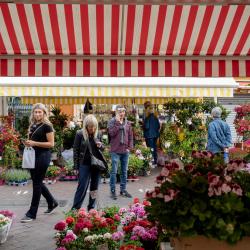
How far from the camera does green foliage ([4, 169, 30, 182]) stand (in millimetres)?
9492

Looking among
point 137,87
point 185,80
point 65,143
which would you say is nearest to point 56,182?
point 65,143

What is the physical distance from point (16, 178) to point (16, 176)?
43mm

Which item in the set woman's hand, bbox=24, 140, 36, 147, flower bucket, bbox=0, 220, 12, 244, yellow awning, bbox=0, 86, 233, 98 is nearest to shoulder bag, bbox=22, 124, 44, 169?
woman's hand, bbox=24, 140, 36, 147

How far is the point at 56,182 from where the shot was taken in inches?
391

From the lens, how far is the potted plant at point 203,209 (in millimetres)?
2635

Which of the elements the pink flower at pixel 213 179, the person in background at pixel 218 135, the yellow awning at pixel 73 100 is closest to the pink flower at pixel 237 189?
the pink flower at pixel 213 179

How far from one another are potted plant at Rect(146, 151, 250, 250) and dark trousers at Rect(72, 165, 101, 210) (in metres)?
3.38

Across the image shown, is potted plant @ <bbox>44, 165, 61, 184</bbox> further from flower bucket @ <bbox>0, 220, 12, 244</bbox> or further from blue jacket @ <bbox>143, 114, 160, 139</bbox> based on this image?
flower bucket @ <bbox>0, 220, 12, 244</bbox>

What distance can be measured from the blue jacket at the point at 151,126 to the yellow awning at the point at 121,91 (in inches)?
24.0

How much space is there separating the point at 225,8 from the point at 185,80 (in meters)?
8.68

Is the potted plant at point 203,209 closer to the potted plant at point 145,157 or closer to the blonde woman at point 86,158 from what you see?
the blonde woman at point 86,158

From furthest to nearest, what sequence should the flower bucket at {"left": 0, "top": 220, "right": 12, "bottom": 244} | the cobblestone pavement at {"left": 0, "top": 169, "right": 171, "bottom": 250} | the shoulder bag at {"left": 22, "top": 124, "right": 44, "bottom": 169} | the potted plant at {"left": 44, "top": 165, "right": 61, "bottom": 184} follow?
the potted plant at {"left": 44, "top": 165, "right": 61, "bottom": 184}
the shoulder bag at {"left": 22, "top": 124, "right": 44, "bottom": 169}
the cobblestone pavement at {"left": 0, "top": 169, "right": 171, "bottom": 250}
the flower bucket at {"left": 0, "top": 220, "right": 12, "bottom": 244}

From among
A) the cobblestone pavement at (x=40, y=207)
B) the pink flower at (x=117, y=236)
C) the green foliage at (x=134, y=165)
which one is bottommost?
the cobblestone pavement at (x=40, y=207)

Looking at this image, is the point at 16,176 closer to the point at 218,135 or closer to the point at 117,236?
the point at 218,135
